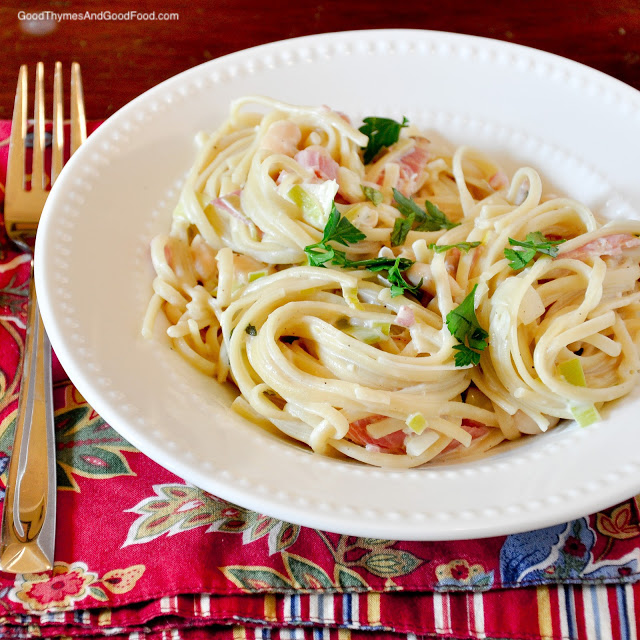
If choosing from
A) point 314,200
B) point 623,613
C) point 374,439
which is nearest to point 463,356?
point 374,439

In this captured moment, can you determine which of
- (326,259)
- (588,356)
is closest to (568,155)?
(588,356)

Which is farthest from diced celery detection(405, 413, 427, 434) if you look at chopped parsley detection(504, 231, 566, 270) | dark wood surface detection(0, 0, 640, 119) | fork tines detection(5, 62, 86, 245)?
dark wood surface detection(0, 0, 640, 119)

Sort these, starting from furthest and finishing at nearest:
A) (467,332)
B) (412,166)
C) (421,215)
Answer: (412,166), (421,215), (467,332)

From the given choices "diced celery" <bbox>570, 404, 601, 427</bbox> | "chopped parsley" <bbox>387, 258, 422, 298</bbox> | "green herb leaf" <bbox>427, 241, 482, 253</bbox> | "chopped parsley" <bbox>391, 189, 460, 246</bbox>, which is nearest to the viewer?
"diced celery" <bbox>570, 404, 601, 427</bbox>

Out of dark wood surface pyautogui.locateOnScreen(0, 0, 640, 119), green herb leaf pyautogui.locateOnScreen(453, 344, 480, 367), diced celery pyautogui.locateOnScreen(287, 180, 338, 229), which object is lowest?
green herb leaf pyautogui.locateOnScreen(453, 344, 480, 367)

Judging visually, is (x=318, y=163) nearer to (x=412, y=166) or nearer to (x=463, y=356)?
(x=412, y=166)

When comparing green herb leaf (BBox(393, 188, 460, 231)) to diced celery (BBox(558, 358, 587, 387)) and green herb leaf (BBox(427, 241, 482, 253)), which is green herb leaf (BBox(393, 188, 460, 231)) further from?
diced celery (BBox(558, 358, 587, 387))

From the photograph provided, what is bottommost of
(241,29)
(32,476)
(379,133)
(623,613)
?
(623,613)
